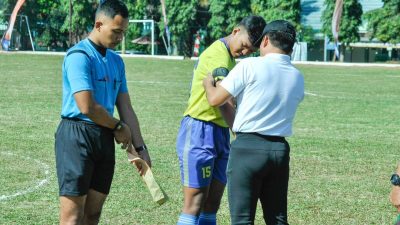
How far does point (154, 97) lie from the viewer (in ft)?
75.7

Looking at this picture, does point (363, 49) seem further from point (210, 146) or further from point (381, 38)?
point (210, 146)

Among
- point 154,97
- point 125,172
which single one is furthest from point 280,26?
point 154,97

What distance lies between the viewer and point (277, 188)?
220 inches

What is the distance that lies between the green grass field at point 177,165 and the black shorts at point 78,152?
2.57 meters

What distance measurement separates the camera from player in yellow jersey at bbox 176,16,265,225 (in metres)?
5.99

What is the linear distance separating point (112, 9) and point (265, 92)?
121 cm

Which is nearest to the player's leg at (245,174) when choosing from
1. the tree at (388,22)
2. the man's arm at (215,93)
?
the man's arm at (215,93)

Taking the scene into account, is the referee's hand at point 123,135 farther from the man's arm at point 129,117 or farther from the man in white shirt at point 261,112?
the man in white shirt at point 261,112

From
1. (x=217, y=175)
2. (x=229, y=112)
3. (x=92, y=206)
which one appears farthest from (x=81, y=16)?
(x=92, y=206)

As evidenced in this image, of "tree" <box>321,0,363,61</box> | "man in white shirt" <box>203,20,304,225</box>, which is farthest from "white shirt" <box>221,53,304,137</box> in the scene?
"tree" <box>321,0,363,61</box>

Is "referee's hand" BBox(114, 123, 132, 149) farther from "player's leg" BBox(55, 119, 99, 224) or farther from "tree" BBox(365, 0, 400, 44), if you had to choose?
"tree" BBox(365, 0, 400, 44)

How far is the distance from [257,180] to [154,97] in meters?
17.7

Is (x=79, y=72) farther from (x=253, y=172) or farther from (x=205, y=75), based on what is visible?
(x=253, y=172)

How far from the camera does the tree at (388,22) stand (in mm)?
64938
